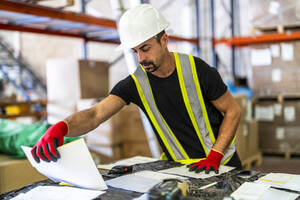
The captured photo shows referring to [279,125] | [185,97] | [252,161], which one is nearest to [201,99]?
[185,97]

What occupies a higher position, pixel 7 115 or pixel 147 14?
pixel 147 14

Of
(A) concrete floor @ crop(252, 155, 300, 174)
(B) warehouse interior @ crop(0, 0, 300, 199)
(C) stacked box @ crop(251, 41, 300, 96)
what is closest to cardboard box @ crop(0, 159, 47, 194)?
(B) warehouse interior @ crop(0, 0, 300, 199)

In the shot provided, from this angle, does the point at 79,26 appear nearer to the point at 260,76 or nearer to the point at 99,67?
the point at 99,67

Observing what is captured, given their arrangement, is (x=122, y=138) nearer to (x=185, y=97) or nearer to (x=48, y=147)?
(x=185, y=97)

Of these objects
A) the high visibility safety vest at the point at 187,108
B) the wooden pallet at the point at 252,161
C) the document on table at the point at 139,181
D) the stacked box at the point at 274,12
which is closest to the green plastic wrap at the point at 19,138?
the high visibility safety vest at the point at 187,108

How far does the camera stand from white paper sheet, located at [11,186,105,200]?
1.51 m

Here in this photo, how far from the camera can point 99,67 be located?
4.53m

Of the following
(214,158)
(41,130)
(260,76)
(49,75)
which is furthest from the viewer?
(260,76)

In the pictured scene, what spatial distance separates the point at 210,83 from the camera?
83.9 inches

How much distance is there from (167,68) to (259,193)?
1.01 metres

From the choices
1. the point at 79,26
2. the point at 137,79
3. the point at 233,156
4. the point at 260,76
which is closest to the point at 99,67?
the point at 79,26

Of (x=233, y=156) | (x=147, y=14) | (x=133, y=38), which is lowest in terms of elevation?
(x=233, y=156)

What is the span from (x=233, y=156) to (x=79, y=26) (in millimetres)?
3012

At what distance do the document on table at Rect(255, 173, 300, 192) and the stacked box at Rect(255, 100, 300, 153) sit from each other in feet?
14.5
